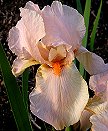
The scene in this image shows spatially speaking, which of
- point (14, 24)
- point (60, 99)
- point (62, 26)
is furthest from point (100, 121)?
point (14, 24)

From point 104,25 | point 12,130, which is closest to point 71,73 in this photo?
point 12,130

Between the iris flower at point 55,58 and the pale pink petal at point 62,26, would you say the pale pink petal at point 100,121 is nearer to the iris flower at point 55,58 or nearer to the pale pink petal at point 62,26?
the iris flower at point 55,58

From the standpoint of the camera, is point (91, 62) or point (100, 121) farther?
point (91, 62)

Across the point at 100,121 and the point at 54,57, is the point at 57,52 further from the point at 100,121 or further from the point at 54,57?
the point at 100,121

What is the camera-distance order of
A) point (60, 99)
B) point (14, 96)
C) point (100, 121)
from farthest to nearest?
point (14, 96), point (60, 99), point (100, 121)

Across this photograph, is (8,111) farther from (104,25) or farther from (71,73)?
(71,73)

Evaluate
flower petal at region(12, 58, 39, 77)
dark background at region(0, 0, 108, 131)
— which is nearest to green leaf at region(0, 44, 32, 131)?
flower petal at region(12, 58, 39, 77)

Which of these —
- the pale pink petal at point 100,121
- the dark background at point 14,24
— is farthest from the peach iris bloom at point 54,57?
the dark background at point 14,24
